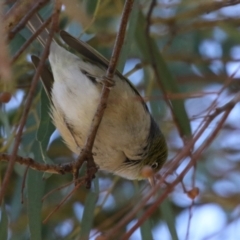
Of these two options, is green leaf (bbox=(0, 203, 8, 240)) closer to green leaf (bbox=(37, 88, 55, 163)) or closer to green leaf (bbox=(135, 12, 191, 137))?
green leaf (bbox=(37, 88, 55, 163))

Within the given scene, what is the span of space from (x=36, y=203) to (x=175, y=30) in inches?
45.9

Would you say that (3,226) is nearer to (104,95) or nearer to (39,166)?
(39,166)

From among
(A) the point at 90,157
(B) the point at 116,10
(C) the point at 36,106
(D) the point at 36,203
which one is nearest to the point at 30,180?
(D) the point at 36,203

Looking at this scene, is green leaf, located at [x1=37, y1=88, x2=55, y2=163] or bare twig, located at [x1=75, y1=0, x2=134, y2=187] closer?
bare twig, located at [x1=75, y1=0, x2=134, y2=187]

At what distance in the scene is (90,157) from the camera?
1.60 metres

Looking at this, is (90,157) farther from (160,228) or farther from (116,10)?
(160,228)

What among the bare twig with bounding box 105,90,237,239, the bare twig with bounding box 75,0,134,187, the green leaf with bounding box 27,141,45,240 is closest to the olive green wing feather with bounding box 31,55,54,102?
the green leaf with bounding box 27,141,45,240

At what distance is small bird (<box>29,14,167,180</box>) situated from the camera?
6.38ft

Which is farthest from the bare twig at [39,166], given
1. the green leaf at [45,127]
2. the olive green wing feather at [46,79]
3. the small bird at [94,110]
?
the olive green wing feather at [46,79]

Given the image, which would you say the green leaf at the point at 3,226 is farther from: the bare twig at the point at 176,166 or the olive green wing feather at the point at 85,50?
the bare twig at the point at 176,166

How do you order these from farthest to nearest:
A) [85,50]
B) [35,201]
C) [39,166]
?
[85,50], [35,201], [39,166]

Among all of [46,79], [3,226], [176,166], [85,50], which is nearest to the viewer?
[176,166]

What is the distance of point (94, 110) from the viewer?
6.26 feet

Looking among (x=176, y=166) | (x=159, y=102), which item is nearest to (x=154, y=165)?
(x=159, y=102)
